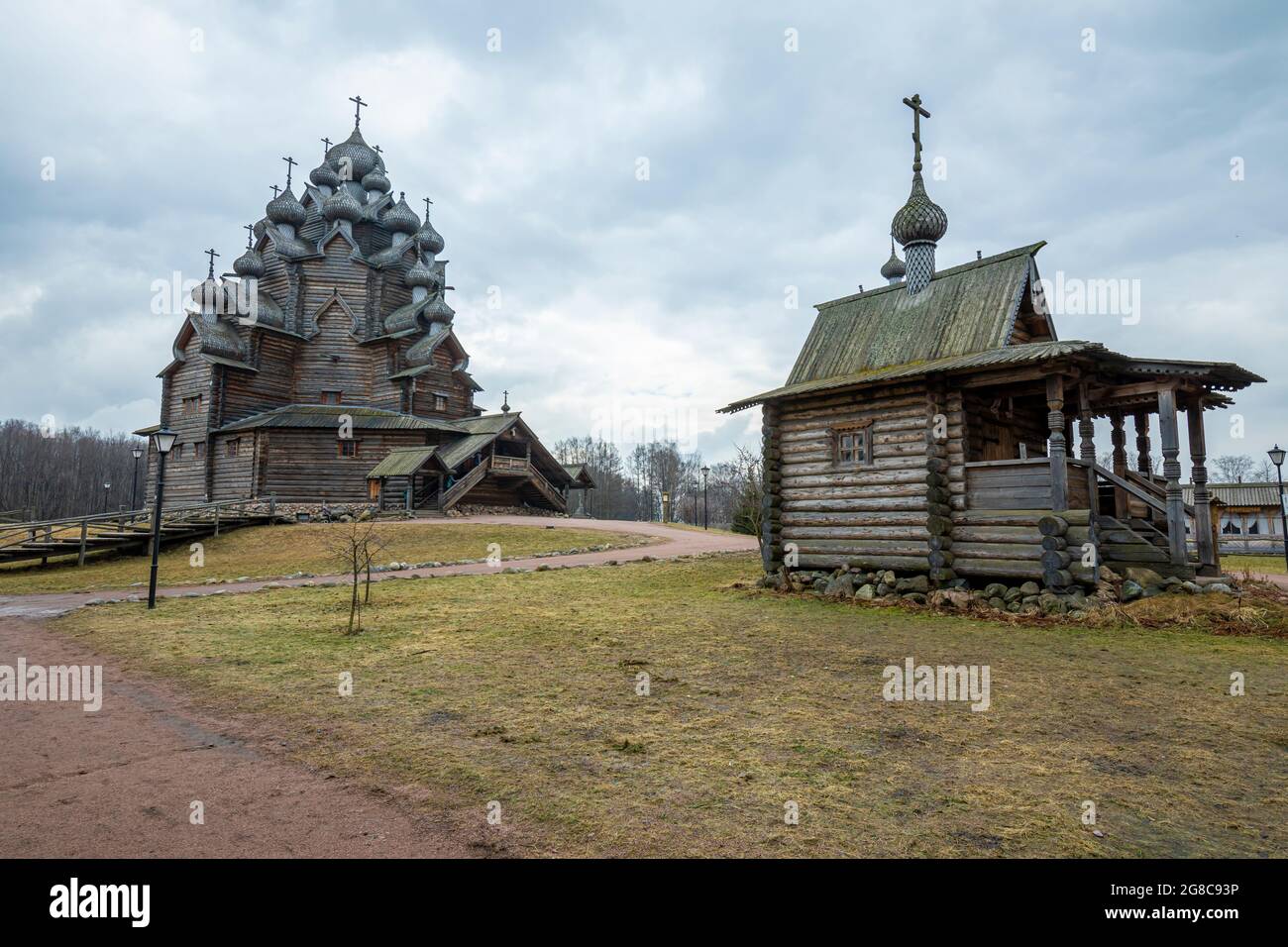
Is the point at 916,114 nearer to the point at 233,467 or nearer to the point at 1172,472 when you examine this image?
the point at 1172,472

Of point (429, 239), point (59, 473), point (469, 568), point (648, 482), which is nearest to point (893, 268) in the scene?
point (469, 568)

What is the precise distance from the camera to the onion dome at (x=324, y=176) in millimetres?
46656

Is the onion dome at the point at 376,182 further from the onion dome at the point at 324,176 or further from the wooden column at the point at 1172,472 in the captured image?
the wooden column at the point at 1172,472

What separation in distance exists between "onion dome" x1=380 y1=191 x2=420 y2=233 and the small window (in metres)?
40.2

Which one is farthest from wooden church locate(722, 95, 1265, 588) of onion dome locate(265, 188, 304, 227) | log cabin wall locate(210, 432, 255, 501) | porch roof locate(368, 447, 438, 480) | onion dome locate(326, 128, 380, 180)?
onion dome locate(326, 128, 380, 180)

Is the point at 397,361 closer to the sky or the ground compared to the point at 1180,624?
closer to the sky

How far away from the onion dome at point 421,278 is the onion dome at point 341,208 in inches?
191

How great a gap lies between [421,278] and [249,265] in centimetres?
1063

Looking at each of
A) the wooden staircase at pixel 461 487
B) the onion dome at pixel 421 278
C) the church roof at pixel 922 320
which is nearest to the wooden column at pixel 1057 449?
the church roof at pixel 922 320

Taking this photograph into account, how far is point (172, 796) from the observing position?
442 centimetres

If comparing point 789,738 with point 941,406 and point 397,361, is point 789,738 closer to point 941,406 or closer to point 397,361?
point 941,406
